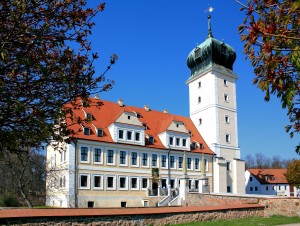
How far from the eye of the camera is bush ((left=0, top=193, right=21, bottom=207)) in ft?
108

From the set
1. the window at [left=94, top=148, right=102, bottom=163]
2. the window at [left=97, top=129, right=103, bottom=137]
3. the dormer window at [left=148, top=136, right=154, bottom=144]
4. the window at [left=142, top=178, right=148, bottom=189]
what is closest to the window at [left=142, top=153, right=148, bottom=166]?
the window at [left=142, top=178, right=148, bottom=189]

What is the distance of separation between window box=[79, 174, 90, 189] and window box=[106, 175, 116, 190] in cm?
219

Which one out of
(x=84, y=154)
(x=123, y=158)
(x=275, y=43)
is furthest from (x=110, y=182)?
(x=275, y=43)

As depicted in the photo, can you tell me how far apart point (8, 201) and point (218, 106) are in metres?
28.0

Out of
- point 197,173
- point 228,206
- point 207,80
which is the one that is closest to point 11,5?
point 228,206

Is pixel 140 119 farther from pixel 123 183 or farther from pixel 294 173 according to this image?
pixel 294 173

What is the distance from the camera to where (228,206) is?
19219 millimetres

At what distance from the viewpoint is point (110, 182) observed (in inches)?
1492

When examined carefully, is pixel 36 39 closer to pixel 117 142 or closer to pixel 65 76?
pixel 65 76

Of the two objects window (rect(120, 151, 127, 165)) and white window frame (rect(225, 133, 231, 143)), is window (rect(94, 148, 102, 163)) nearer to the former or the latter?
window (rect(120, 151, 127, 165))

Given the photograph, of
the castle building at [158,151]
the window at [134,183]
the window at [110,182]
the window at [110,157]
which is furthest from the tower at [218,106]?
the window at [110,157]

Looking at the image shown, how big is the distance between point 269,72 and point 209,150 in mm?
42696

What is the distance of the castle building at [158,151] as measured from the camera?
36.1 meters

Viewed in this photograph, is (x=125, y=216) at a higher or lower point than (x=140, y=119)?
lower
